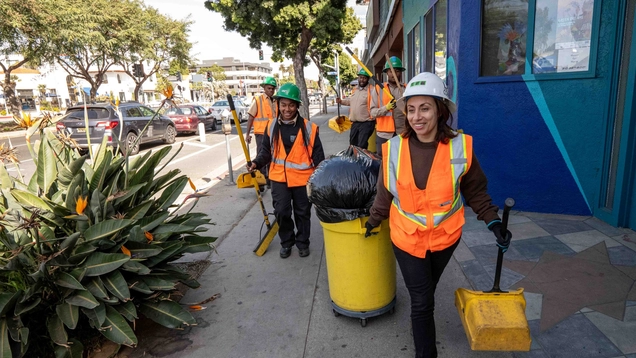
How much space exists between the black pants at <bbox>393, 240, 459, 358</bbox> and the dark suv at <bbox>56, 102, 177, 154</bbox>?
30.8 feet

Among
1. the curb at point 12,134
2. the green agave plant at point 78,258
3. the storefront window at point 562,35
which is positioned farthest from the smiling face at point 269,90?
the curb at point 12,134

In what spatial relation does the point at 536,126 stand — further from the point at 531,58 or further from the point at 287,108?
the point at 287,108

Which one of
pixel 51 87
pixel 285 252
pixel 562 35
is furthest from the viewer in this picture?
pixel 51 87

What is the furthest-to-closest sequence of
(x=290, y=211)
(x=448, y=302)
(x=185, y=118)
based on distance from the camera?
1. (x=185, y=118)
2. (x=290, y=211)
3. (x=448, y=302)

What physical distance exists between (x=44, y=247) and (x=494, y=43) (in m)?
5.07

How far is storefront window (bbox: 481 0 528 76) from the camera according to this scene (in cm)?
479

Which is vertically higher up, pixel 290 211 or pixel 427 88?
pixel 427 88

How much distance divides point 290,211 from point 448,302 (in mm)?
1807

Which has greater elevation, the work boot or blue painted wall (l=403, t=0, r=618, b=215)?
blue painted wall (l=403, t=0, r=618, b=215)

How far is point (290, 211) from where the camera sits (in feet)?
13.9

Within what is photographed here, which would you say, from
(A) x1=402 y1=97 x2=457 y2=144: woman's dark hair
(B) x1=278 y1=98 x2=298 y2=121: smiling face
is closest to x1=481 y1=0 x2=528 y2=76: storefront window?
(B) x1=278 y1=98 x2=298 y2=121: smiling face

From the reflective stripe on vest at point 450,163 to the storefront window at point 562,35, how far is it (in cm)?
328

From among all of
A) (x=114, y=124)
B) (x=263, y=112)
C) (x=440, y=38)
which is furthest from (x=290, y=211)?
(x=114, y=124)

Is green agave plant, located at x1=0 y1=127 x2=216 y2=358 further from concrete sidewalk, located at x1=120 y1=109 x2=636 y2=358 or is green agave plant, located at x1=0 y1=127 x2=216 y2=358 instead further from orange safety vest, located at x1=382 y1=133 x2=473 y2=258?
orange safety vest, located at x1=382 y1=133 x2=473 y2=258
